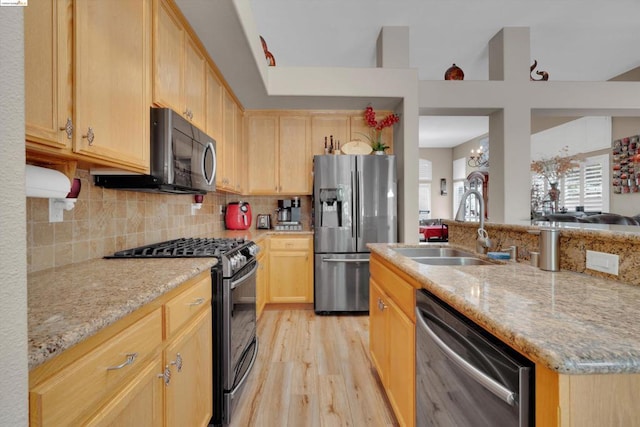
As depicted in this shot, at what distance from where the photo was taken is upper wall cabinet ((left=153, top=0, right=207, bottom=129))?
1633 mm

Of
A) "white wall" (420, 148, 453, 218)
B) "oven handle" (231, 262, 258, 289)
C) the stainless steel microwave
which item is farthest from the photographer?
"white wall" (420, 148, 453, 218)

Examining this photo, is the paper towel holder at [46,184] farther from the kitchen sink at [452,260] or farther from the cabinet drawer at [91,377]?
the kitchen sink at [452,260]

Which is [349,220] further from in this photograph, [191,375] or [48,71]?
[48,71]

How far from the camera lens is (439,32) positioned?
3471mm

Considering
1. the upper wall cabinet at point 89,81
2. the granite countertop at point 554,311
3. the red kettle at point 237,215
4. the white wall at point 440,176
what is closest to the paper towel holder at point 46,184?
the upper wall cabinet at point 89,81

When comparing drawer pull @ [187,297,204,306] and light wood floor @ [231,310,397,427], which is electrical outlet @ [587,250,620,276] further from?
drawer pull @ [187,297,204,306]

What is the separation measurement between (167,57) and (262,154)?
6.54ft

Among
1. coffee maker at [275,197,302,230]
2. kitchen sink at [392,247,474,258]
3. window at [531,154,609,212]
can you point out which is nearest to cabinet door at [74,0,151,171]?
kitchen sink at [392,247,474,258]

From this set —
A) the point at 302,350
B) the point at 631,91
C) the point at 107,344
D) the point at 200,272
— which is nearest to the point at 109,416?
the point at 107,344

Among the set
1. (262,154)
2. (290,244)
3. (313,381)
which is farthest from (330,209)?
(313,381)

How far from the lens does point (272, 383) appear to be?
2.04 m

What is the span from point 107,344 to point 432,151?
968 cm

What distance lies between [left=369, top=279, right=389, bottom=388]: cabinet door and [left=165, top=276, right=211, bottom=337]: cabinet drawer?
3.21ft

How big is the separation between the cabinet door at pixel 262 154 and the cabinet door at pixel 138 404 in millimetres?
2817
